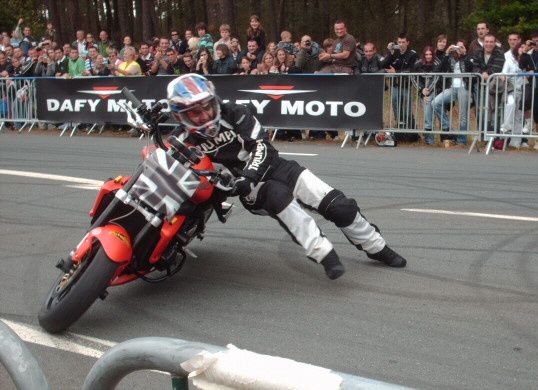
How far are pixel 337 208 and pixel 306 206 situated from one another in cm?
24

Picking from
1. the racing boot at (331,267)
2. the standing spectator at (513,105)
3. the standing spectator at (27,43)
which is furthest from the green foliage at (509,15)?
the racing boot at (331,267)

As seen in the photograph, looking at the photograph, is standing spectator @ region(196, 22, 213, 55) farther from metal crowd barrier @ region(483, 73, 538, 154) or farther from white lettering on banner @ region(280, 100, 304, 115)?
metal crowd barrier @ region(483, 73, 538, 154)

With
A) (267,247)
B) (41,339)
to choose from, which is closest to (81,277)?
(41,339)

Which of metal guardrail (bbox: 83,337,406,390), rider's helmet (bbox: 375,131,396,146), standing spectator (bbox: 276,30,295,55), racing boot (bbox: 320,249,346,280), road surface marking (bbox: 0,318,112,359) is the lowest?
rider's helmet (bbox: 375,131,396,146)

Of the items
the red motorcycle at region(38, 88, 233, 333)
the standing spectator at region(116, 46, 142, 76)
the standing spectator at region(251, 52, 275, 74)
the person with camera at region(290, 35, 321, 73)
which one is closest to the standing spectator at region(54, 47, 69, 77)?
the standing spectator at region(116, 46, 142, 76)

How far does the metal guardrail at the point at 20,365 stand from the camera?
2215 millimetres

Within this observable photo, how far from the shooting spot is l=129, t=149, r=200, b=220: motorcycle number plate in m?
5.14

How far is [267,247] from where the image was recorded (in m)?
6.91

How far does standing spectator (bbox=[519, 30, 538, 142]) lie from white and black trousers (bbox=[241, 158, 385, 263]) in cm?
697

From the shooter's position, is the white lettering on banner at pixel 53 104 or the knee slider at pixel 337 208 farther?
the white lettering on banner at pixel 53 104

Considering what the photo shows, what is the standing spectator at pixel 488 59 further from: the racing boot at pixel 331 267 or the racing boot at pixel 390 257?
the racing boot at pixel 331 267

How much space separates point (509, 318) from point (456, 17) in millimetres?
43150

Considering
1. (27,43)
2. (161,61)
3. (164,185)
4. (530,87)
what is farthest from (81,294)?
(27,43)

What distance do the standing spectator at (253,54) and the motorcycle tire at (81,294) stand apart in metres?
10.8
